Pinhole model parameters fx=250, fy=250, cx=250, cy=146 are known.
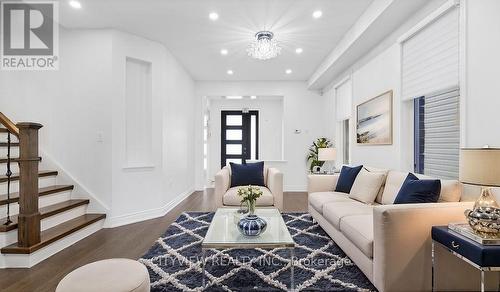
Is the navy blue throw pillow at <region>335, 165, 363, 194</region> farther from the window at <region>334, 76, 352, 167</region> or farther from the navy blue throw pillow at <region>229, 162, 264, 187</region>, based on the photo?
the window at <region>334, 76, 352, 167</region>

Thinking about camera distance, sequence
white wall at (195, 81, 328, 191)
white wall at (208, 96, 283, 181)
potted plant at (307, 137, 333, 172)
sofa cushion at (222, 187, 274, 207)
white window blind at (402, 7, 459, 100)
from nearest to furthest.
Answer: white window blind at (402, 7, 459, 100) < sofa cushion at (222, 187, 274, 207) < potted plant at (307, 137, 333, 172) < white wall at (195, 81, 328, 191) < white wall at (208, 96, 283, 181)

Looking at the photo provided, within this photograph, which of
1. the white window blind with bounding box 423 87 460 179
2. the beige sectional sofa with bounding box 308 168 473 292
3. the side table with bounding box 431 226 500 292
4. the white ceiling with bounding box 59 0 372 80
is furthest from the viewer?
the white ceiling with bounding box 59 0 372 80

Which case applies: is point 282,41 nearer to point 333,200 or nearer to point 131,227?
point 333,200

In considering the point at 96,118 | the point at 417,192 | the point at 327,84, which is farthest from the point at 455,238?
the point at 327,84

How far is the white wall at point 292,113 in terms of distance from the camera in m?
6.64

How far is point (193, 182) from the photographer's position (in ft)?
21.3

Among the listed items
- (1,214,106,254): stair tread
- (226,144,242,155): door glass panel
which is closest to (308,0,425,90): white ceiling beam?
(226,144,242,155): door glass panel

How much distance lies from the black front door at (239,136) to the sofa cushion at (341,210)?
518 centimetres

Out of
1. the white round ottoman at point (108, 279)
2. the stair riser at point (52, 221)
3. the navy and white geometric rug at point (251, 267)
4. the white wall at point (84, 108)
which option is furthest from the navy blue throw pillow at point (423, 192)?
the stair riser at point (52, 221)

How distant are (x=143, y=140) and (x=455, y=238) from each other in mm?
4083

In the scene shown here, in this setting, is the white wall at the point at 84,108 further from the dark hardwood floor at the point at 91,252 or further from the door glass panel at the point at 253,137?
the door glass panel at the point at 253,137

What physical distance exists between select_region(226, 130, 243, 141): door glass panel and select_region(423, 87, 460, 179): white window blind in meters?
5.65

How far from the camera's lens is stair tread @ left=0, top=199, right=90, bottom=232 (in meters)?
2.52

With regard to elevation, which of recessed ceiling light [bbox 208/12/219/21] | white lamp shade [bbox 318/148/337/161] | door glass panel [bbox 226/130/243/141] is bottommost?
white lamp shade [bbox 318/148/337/161]
